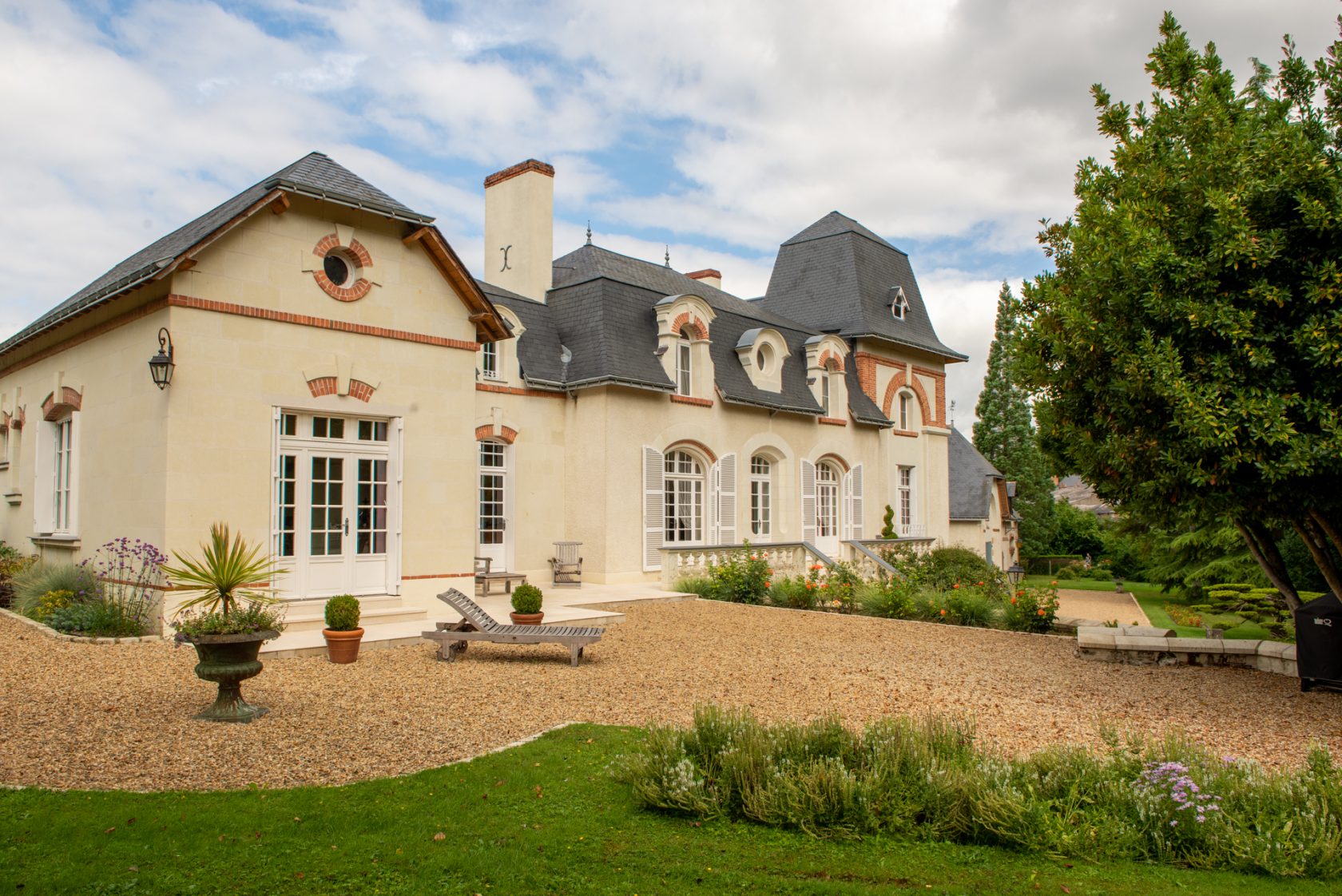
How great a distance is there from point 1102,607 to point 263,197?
21504mm

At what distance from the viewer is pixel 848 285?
2481cm

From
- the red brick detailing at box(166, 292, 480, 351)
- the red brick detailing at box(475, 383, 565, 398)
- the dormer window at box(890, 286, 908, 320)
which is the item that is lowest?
the red brick detailing at box(475, 383, 565, 398)

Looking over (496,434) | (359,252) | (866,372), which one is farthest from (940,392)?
(359,252)

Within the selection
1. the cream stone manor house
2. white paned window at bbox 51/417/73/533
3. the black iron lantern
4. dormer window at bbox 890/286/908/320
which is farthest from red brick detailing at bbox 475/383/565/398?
dormer window at bbox 890/286/908/320

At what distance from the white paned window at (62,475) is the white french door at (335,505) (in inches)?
154

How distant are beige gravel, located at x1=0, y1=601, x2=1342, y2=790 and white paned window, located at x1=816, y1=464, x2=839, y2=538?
Answer: 11.2 m

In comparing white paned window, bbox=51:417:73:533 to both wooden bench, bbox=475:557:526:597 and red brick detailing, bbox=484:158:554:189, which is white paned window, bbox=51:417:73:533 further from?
red brick detailing, bbox=484:158:554:189

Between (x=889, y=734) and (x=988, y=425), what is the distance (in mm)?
37572

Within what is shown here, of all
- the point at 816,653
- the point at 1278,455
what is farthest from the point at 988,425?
the point at 1278,455

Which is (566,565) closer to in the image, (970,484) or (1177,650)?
(1177,650)

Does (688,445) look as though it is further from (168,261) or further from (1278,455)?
(1278,455)

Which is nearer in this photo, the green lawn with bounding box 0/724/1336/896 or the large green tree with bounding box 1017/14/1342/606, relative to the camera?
the green lawn with bounding box 0/724/1336/896

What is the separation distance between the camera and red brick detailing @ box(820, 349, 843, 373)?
22.2 metres

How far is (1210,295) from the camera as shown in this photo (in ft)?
23.5
